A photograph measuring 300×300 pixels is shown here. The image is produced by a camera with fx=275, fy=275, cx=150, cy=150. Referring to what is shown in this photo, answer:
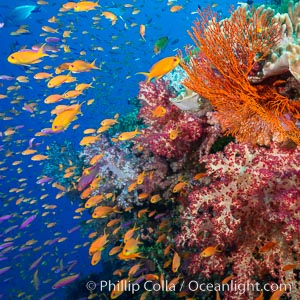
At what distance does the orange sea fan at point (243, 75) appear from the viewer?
113 inches

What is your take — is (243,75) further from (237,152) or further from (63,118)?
(63,118)

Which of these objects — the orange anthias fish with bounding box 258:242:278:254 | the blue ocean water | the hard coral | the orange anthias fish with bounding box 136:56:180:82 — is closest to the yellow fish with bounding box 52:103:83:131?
the orange anthias fish with bounding box 136:56:180:82

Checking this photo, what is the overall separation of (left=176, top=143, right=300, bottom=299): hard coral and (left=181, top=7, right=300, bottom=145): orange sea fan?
34 cm

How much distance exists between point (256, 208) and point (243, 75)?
1.52 m

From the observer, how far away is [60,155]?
38.0 ft

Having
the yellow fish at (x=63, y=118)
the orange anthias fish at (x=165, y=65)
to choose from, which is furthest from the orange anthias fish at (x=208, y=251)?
the yellow fish at (x=63, y=118)

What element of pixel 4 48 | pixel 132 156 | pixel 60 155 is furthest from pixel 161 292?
pixel 4 48

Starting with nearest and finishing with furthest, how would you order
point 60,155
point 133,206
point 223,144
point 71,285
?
point 223,144
point 133,206
point 60,155
point 71,285

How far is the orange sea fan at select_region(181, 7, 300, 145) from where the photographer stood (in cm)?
287

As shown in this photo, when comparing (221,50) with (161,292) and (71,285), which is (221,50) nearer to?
(161,292)

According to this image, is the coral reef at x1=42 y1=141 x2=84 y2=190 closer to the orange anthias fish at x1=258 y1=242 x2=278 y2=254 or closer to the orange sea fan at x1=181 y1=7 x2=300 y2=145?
the orange sea fan at x1=181 y1=7 x2=300 y2=145

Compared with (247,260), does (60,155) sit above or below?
above

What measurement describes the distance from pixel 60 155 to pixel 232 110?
31.4 feet

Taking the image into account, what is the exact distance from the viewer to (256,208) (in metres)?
3.19
